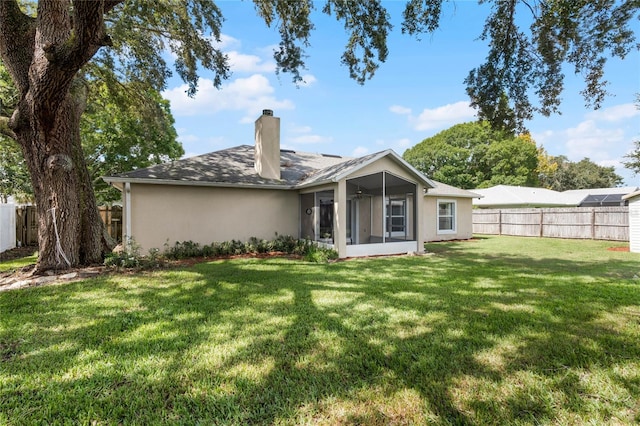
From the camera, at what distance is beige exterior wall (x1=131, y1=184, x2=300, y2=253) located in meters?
9.63

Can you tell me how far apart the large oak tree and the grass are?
246 centimetres

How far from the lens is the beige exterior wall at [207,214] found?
9633mm

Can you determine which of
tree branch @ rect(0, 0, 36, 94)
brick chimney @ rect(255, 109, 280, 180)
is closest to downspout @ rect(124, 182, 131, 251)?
tree branch @ rect(0, 0, 36, 94)

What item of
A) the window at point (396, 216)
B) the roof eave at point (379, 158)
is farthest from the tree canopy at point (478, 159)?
the roof eave at point (379, 158)

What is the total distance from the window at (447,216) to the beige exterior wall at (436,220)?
189 millimetres

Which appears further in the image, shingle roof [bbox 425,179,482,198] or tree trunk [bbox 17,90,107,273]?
shingle roof [bbox 425,179,482,198]

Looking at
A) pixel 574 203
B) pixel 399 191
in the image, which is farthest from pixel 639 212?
pixel 574 203

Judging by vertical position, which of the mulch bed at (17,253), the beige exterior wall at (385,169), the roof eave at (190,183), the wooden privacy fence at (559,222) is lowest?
the mulch bed at (17,253)

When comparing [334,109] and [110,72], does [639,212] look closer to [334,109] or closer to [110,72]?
[334,109]

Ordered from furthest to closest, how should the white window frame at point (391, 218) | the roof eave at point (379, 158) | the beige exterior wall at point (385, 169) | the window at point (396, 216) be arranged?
the window at point (396, 216), the white window frame at point (391, 218), the beige exterior wall at point (385, 169), the roof eave at point (379, 158)

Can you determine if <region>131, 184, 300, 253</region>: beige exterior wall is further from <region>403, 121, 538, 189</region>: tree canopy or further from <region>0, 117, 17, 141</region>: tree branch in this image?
<region>403, 121, 538, 189</region>: tree canopy

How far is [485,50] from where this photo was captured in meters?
7.44

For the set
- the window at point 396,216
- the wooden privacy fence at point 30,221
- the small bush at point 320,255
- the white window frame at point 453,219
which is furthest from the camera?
the white window frame at point 453,219

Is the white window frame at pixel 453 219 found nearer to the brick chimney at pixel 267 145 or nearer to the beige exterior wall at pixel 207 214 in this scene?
the beige exterior wall at pixel 207 214
